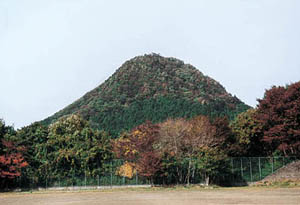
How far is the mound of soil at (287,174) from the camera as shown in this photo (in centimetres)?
3522

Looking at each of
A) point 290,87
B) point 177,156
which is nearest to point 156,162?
point 177,156

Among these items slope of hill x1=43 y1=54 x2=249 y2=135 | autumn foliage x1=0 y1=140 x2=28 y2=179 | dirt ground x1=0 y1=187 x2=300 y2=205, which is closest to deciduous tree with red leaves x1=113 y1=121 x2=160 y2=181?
dirt ground x1=0 y1=187 x2=300 y2=205

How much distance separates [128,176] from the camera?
3797cm

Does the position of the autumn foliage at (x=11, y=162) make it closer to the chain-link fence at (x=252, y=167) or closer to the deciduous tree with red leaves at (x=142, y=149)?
the deciduous tree with red leaves at (x=142, y=149)

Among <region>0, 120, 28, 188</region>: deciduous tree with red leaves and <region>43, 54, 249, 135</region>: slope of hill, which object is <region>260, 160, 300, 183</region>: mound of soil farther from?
<region>43, 54, 249, 135</region>: slope of hill

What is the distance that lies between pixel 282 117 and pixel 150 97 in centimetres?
4224

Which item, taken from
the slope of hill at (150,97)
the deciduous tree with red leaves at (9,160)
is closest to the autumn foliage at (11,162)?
the deciduous tree with red leaves at (9,160)

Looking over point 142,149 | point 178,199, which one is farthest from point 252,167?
point 178,199

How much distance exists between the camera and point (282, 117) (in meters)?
37.3

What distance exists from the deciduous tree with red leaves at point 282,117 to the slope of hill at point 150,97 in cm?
2534

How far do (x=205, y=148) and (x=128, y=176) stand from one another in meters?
8.03

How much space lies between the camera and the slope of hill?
67.4 meters

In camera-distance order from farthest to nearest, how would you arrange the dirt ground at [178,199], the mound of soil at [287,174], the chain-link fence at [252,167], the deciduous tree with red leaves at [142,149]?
the chain-link fence at [252,167] → the deciduous tree with red leaves at [142,149] → the mound of soil at [287,174] → the dirt ground at [178,199]

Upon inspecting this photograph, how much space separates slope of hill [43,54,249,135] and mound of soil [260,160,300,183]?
2717 cm
